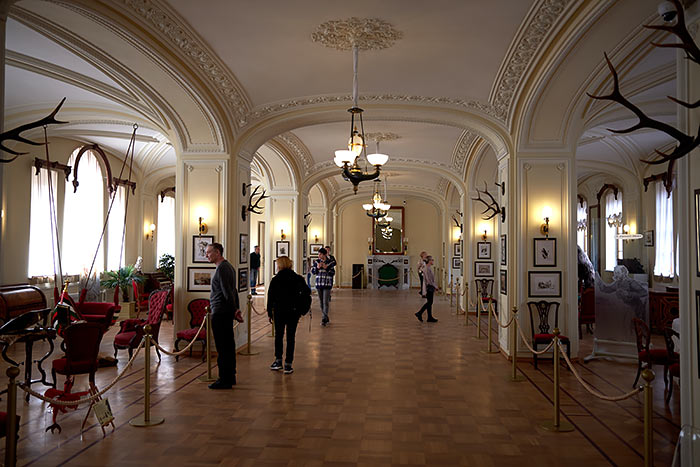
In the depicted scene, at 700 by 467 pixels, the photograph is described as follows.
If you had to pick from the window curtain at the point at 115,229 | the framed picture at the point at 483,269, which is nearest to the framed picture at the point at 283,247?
the window curtain at the point at 115,229

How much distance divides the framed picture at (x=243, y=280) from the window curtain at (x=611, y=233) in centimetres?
1110

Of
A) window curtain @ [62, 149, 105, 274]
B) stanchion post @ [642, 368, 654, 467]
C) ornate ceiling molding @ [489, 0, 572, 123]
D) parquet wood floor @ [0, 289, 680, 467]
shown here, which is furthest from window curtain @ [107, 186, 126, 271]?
stanchion post @ [642, 368, 654, 467]

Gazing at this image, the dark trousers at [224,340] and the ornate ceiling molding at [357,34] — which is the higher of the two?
the ornate ceiling molding at [357,34]

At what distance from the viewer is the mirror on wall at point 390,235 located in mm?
23062

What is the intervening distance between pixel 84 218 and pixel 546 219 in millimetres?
10104

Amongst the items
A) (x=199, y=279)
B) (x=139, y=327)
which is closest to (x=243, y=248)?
(x=199, y=279)

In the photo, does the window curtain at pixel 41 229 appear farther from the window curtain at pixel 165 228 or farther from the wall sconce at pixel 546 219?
the wall sconce at pixel 546 219

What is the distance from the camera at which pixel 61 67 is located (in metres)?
6.85

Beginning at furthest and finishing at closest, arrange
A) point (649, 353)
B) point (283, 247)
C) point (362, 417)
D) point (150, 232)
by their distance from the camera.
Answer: point (150, 232) < point (283, 247) < point (649, 353) < point (362, 417)

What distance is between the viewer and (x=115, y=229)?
13523 mm

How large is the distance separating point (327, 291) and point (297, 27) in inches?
273

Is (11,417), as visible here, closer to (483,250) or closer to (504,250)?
(504,250)

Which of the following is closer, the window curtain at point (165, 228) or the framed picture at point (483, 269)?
the framed picture at point (483, 269)

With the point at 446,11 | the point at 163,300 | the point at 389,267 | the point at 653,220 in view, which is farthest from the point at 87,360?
the point at 389,267
